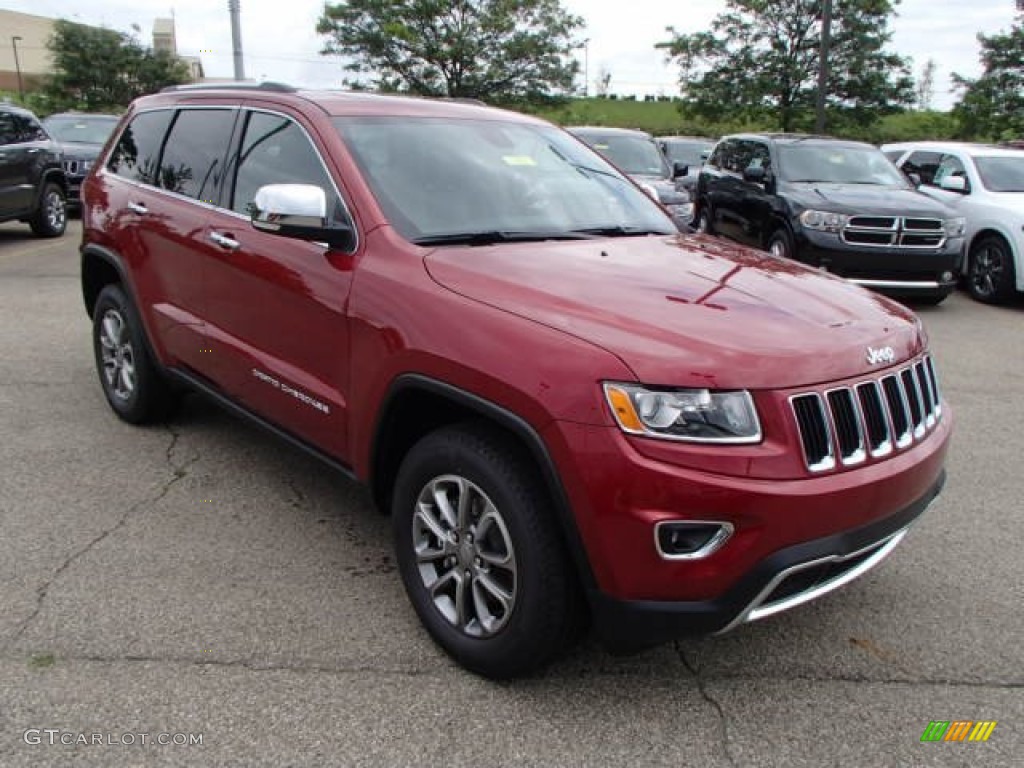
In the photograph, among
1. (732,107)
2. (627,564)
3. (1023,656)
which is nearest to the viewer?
(627,564)

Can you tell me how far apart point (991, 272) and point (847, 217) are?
227cm

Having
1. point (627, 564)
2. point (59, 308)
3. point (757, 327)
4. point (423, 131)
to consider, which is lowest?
point (59, 308)

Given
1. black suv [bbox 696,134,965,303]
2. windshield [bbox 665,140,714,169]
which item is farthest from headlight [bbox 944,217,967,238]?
windshield [bbox 665,140,714,169]

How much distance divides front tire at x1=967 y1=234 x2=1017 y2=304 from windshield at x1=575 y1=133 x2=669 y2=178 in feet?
13.5

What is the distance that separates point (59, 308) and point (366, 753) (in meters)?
7.14

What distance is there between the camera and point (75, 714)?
2.62 m

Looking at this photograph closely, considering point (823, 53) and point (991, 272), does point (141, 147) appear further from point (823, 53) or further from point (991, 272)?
point (823, 53)

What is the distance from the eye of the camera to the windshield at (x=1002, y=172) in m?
10.6

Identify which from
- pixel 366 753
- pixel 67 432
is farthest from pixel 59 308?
pixel 366 753

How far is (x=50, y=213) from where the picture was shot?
41.7ft

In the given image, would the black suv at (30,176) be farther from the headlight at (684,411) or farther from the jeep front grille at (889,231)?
the headlight at (684,411)

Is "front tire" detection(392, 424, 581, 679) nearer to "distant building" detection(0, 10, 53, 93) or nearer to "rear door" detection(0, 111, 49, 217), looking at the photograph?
"rear door" detection(0, 111, 49, 217)

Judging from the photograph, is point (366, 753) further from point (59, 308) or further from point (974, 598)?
point (59, 308)

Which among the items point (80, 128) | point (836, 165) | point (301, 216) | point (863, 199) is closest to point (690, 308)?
point (301, 216)
